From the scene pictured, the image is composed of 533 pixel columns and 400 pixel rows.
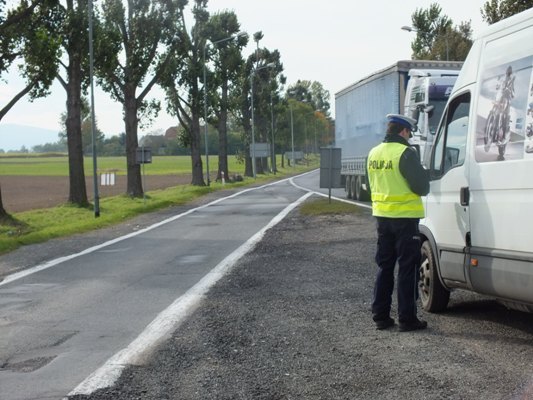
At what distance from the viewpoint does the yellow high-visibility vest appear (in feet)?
23.4

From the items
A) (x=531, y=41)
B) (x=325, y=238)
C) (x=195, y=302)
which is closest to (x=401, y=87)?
(x=325, y=238)

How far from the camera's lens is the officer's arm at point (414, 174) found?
7035 mm

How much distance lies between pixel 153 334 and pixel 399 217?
8.07 ft

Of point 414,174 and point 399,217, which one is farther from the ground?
point 414,174

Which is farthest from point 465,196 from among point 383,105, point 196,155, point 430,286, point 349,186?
point 196,155

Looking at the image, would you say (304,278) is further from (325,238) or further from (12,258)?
(12,258)

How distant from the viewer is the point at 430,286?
7707 millimetres

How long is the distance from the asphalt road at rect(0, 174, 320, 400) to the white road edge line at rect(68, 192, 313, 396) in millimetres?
14

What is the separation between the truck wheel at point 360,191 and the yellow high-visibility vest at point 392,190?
2092 cm

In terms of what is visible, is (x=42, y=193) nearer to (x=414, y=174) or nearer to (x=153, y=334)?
(x=153, y=334)

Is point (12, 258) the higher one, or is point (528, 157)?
point (528, 157)

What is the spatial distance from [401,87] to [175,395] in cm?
1781

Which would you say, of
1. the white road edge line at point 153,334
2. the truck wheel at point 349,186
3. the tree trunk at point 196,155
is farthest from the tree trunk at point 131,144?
the white road edge line at point 153,334

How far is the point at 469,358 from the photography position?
5918 mm
